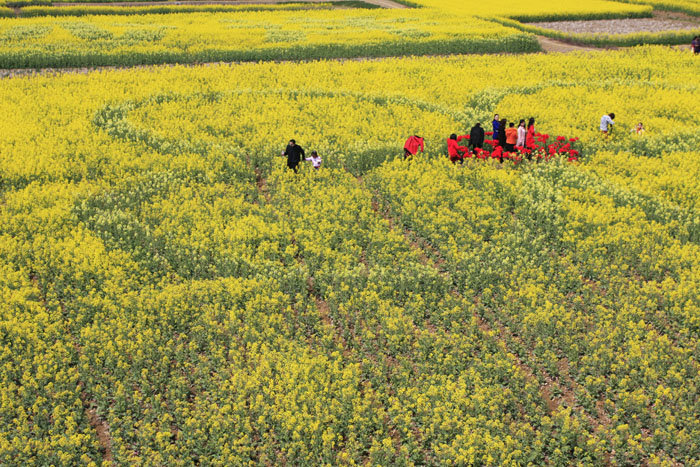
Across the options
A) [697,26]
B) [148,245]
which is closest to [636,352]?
[148,245]

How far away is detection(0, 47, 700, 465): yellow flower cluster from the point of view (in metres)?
9.77

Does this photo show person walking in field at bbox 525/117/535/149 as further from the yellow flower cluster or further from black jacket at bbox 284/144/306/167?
black jacket at bbox 284/144/306/167

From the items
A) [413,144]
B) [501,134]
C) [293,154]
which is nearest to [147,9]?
[293,154]

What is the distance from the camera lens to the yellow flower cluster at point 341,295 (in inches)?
384

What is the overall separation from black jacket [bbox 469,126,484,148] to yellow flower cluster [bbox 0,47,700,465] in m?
1.15

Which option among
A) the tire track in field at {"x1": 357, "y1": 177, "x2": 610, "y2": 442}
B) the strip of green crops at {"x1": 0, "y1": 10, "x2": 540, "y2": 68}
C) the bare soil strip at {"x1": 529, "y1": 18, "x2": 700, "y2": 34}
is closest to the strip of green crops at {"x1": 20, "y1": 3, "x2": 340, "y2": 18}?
the strip of green crops at {"x1": 0, "y1": 10, "x2": 540, "y2": 68}

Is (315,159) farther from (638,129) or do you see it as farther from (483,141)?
(638,129)

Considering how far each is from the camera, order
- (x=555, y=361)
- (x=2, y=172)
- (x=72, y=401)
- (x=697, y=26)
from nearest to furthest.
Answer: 1. (x=72, y=401)
2. (x=555, y=361)
3. (x=2, y=172)
4. (x=697, y=26)

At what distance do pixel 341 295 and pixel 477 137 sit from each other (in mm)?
9928

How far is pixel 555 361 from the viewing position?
11078 millimetres

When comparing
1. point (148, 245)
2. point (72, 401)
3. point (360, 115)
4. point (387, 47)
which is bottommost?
point (72, 401)

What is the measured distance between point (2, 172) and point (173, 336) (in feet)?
36.0

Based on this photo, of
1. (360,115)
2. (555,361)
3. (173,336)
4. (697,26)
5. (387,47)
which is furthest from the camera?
(697,26)

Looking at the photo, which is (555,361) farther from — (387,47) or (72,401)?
(387,47)
